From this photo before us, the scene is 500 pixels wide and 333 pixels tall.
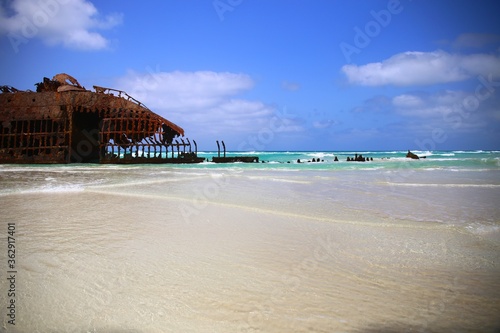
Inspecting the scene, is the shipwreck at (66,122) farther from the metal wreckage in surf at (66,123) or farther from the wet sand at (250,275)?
the wet sand at (250,275)

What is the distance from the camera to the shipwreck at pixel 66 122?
21.7 m

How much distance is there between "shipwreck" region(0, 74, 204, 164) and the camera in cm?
2169

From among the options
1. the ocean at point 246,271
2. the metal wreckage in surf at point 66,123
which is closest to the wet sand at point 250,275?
the ocean at point 246,271

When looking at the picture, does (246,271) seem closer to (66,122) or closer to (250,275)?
(250,275)

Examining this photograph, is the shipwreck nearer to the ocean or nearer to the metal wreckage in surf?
the metal wreckage in surf

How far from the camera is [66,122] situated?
21703 mm

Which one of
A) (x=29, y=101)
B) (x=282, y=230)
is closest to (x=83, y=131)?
(x=29, y=101)

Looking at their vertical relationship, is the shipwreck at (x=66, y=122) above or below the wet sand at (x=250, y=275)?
above

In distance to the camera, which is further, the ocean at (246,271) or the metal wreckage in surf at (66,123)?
the metal wreckage in surf at (66,123)

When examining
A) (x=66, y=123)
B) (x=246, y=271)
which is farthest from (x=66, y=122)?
(x=246, y=271)

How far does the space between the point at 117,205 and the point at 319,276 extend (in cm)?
421

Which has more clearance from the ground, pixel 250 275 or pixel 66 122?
pixel 66 122

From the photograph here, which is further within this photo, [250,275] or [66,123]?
[66,123]

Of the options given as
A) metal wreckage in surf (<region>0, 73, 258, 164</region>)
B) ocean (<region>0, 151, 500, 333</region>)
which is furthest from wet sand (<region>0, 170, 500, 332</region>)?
metal wreckage in surf (<region>0, 73, 258, 164</region>)
